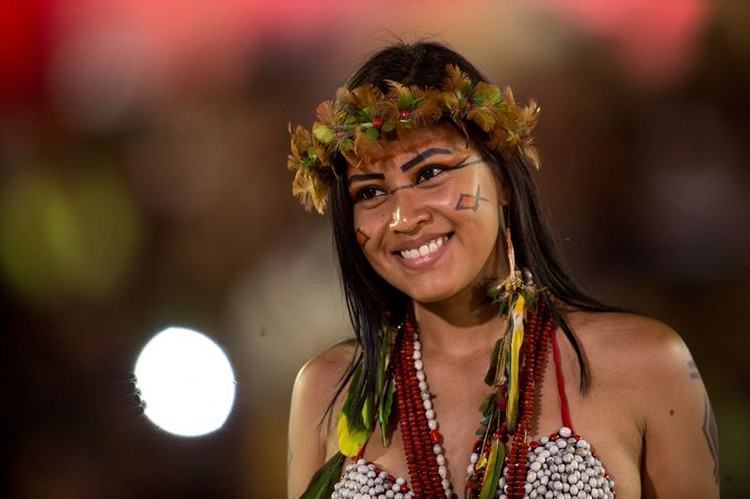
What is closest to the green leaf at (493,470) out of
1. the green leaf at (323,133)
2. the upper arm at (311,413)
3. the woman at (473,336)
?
the woman at (473,336)

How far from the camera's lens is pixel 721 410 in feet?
10.4

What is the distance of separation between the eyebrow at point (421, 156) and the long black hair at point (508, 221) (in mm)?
85

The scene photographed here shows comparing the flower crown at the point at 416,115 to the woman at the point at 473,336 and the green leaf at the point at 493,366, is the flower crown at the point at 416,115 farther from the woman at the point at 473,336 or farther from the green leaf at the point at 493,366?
the green leaf at the point at 493,366

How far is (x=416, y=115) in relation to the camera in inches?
82.5

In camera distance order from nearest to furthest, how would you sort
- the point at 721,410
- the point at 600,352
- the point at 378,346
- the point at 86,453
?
the point at 600,352 → the point at 378,346 → the point at 721,410 → the point at 86,453

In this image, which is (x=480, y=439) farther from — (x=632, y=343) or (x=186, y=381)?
(x=186, y=381)

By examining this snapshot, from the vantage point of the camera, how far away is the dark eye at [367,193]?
2201mm

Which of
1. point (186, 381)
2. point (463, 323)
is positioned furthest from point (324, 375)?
point (186, 381)

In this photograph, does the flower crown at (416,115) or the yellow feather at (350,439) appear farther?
the yellow feather at (350,439)

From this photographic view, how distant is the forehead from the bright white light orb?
1442 mm

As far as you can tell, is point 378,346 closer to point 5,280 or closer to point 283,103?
point 283,103

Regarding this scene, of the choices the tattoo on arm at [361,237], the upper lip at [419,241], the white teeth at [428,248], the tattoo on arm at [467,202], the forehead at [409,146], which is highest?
the forehead at [409,146]

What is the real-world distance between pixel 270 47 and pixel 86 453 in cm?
154

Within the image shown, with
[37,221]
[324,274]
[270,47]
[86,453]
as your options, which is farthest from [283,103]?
[86,453]
